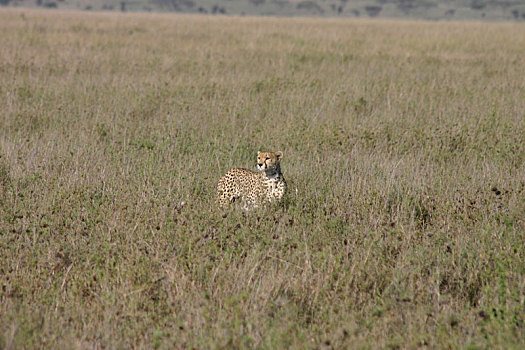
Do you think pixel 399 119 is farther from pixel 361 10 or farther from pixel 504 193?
pixel 361 10

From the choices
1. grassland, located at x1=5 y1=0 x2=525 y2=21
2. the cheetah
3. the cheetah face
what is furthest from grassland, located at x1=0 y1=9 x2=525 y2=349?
grassland, located at x1=5 y1=0 x2=525 y2=21

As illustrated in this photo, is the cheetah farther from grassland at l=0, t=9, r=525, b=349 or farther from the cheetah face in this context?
grassland at l=0, t=9, r=525, b=349

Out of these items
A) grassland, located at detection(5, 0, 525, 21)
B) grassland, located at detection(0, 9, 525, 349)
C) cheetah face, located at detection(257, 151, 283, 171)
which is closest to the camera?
grassland, located at detection(0, 9, 525, 349)

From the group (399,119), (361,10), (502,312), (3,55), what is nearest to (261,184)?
(502,312)

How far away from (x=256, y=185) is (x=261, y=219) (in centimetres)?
88

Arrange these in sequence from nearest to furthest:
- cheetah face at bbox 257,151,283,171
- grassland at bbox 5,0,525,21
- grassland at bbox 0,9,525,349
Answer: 1. grassland at bbox 0,9,525,349
2. cheetah face at bbox 257,151,283,171
3. grassland at bbox 5,0,525,21

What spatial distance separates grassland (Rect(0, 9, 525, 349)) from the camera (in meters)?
2.90

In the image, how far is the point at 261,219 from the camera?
4020 millimetres

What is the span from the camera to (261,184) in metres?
4.82

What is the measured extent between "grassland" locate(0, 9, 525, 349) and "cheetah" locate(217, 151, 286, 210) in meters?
0.14

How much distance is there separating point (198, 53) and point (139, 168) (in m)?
8.31

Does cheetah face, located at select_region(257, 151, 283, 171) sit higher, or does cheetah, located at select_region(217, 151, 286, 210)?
cheetah face, located at select_region(257, 151, 283, 171)

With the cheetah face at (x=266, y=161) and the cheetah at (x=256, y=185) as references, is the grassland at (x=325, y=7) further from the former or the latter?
the cheetah face at (x=266, y=161)

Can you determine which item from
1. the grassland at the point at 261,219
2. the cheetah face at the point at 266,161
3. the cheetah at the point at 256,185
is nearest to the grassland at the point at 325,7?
the grassland at the point at 261,219
